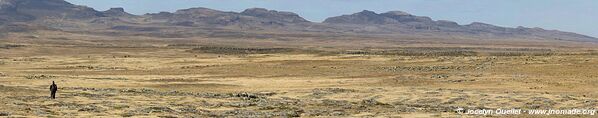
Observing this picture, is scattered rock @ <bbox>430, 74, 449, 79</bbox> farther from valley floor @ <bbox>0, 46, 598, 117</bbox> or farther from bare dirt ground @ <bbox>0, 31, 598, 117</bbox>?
valley floor @ <bbox>0, 46, 598, 117</bbox>

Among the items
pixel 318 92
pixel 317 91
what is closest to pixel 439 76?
pixel 317 91

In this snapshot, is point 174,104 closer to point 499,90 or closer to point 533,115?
point 533,115

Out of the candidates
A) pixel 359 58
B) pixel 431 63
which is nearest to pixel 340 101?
pixel 431 63

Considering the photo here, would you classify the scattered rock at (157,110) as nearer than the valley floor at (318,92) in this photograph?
Yes

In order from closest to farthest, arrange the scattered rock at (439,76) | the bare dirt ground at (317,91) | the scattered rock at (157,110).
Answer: the scattered rock at (157,110) → the bare dirt ground at (317,91) → the scattered rock at (439,76)

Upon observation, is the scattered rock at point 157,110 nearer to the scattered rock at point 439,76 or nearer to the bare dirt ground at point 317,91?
the bare dirt ground at point 317,91

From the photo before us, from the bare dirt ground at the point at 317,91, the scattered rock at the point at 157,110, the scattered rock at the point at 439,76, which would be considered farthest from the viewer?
the scattered rock at the point at 439,76

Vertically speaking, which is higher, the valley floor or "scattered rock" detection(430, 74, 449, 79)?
"scattered rock" detection(430, 74, 449, 79)

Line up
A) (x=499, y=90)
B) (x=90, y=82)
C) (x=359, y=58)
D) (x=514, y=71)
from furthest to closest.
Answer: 1. (x=359, y=58)
2. (x=514, y=71)
3. (x=90, y=82)
4. (x=499, y=90)

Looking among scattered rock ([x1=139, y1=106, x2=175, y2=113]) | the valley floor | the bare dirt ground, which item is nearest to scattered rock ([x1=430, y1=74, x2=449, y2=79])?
the bare dirt ground

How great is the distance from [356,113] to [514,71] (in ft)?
87.8

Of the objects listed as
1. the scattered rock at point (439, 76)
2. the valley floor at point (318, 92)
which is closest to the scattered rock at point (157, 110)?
the valley floor at point (318, 92)

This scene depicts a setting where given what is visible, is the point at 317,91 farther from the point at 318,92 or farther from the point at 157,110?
the point at 157,110

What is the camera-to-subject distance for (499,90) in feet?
124
